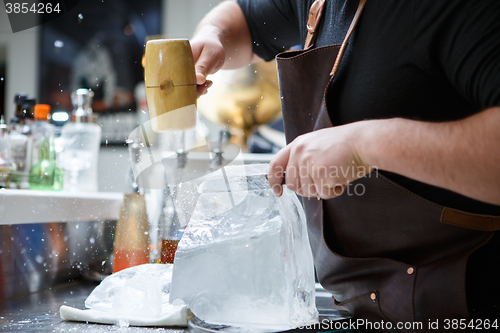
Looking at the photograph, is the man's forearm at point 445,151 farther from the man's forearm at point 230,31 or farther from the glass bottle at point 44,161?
the glass bottle at point 44,161

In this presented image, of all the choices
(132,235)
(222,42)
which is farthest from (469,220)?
(132,235)

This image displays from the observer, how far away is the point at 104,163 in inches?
53.0

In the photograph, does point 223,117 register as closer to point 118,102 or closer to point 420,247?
point 420,247

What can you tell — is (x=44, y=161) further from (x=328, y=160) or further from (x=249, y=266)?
(x=328, y=160)

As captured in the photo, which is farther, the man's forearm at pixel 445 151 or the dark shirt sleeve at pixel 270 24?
the dark shirt sleeve at pixel 270 24

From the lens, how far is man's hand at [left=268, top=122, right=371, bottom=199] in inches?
22.4

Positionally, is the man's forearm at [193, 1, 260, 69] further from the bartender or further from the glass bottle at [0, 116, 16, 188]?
the glass bottle at [0, 116, 16, 188]

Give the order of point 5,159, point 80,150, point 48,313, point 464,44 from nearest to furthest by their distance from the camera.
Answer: point 464,44 < point 48,313 < point 5,159 < point 80,150

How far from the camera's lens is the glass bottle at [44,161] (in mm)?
1255

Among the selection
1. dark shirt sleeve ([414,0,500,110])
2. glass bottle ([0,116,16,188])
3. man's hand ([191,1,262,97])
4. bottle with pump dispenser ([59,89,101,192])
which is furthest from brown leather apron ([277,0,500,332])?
bottle with pump dispenser ([59,89,101,192])

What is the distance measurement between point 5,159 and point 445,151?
45.3 inches

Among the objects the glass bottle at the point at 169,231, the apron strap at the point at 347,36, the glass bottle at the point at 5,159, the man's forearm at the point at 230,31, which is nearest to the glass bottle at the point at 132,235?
the glass bottle at the point at 169,231

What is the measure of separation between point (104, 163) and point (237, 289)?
833 millimetres

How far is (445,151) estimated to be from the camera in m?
0.52
